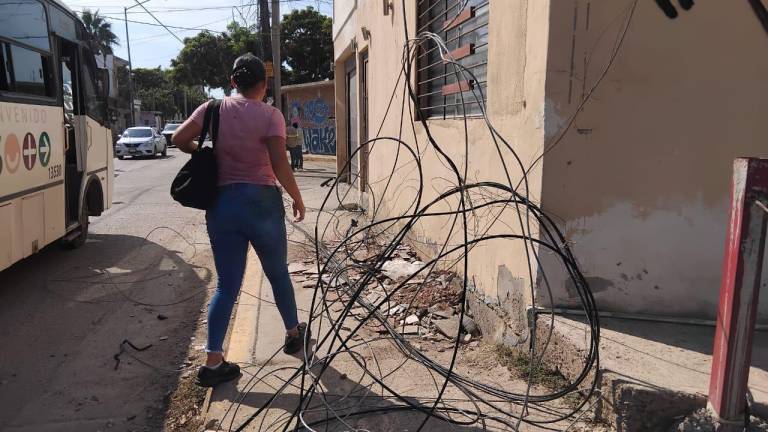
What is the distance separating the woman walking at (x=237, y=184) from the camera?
10.6 ft

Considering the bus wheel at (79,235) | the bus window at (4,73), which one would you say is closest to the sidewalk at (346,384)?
the bus window at (4,73)

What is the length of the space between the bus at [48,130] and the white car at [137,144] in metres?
17.9

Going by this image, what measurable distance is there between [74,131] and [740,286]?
6.77m

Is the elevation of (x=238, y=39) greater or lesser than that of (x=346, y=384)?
greater

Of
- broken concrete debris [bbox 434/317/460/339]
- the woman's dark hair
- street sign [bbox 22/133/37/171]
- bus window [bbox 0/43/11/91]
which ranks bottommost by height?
broken concrete debris [bbox 434/317/460/339]

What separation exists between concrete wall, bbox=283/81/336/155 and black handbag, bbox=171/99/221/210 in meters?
21.2

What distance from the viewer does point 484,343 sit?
3842 mm

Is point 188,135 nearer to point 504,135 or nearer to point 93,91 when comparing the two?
point 504,135

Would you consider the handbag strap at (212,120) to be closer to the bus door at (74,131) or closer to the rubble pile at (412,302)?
the rubble pile at (412,302)

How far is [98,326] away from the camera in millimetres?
4426

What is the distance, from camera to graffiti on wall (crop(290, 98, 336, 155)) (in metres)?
24.8

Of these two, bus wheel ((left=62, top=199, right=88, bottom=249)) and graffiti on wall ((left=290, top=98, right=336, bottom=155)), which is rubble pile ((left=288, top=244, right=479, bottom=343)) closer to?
bus wheel ((left=62, top=199, right=88, bottom=249))

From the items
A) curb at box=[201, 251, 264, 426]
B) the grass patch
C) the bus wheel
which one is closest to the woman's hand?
curb at box=[201, 251, 264, 426]

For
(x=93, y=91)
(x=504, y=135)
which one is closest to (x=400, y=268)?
(x=504, y=135)
